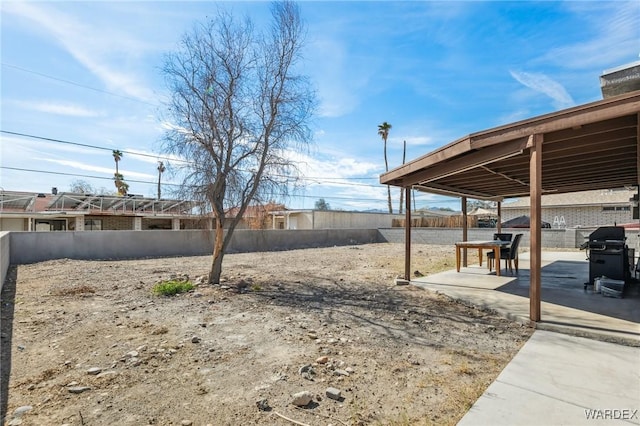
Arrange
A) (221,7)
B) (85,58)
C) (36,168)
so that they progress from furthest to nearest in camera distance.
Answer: (36,168) < (85,58) < (221,7)

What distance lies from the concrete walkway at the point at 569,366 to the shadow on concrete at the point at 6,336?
3376mm

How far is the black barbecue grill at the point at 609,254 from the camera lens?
5.49 m

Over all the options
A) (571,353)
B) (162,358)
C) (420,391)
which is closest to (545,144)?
(571,353)

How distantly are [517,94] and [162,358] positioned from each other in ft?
37.1

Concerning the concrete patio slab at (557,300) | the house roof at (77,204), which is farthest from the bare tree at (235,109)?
the house roof at (77,204)

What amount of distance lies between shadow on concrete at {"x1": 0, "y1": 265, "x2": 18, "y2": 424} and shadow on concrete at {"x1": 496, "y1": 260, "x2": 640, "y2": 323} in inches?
252

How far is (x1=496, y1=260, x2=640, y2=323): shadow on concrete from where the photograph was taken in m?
4.31

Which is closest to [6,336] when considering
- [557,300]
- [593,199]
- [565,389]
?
[565,389]

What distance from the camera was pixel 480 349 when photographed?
132 inches

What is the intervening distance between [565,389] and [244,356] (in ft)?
9.15

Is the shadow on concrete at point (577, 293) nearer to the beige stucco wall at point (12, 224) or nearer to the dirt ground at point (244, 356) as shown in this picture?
the dirt ground at point (244, 356)

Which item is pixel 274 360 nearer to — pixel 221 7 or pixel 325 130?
pixel 325 130

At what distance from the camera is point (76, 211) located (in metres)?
18.0

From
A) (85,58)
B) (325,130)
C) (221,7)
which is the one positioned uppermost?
(221,7)
